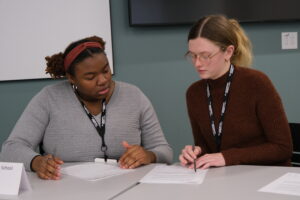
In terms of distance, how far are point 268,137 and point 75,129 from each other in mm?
879

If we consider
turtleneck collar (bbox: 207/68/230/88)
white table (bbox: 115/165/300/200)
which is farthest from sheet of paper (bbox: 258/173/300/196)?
turtleneck collar (bbox: 207/68/230/88)

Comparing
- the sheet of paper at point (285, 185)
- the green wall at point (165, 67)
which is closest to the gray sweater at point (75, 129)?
the sheet of paper at point (285, 185)

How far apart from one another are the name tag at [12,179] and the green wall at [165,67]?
1.58 meters

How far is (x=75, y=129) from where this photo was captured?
78.5 inches

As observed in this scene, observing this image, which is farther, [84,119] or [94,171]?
[84,119]

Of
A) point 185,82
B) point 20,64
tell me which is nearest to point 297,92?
point 185,82

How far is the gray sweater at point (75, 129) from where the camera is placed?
197cm

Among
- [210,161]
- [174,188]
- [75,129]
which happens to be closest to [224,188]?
[174,188]

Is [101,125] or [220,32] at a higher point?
[220,32]

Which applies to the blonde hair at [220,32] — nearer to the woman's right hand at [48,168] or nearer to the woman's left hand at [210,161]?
the woman's left hand at [210,161]

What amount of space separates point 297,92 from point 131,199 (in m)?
2.04

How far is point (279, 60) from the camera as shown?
299 cm

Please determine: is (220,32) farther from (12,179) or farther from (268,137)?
(12,179)

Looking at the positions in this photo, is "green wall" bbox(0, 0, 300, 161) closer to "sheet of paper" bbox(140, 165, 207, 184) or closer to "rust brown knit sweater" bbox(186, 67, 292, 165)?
"rust brown knit sweater" bbox(186, 67, 292, 165)
